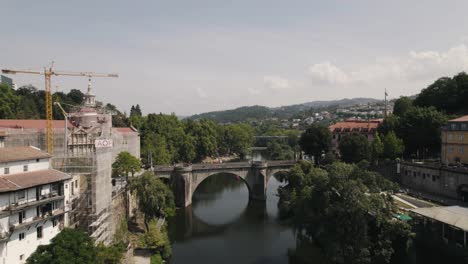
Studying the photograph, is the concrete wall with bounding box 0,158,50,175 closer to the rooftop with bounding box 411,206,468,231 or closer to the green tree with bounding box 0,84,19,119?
the green tree with bounding box 0,84,19,119

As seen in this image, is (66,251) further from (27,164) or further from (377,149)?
(377,149)

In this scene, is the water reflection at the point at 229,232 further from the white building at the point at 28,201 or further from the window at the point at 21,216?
the window at the point at 21,216

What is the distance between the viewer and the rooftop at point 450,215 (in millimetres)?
33406

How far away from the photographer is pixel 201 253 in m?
41.2

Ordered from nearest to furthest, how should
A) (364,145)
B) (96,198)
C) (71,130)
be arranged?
1. (96,198)
2. (71,130)
3. (364,145)

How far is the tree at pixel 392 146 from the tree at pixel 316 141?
974 cm

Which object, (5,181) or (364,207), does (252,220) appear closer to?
(364,207)

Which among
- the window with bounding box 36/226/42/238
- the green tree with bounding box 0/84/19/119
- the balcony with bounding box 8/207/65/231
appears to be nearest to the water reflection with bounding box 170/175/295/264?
the balcony with bounding box 8/207/65/231

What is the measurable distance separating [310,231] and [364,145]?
30787 mm

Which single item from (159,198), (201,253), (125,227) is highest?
(159,198)

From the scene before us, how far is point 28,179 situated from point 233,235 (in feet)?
86.6

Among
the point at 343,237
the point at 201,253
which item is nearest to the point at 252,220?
the point at 201,253

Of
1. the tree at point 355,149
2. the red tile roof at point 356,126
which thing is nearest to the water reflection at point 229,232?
the tree at point 355,149

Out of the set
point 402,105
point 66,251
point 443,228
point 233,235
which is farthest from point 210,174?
point 402,105
